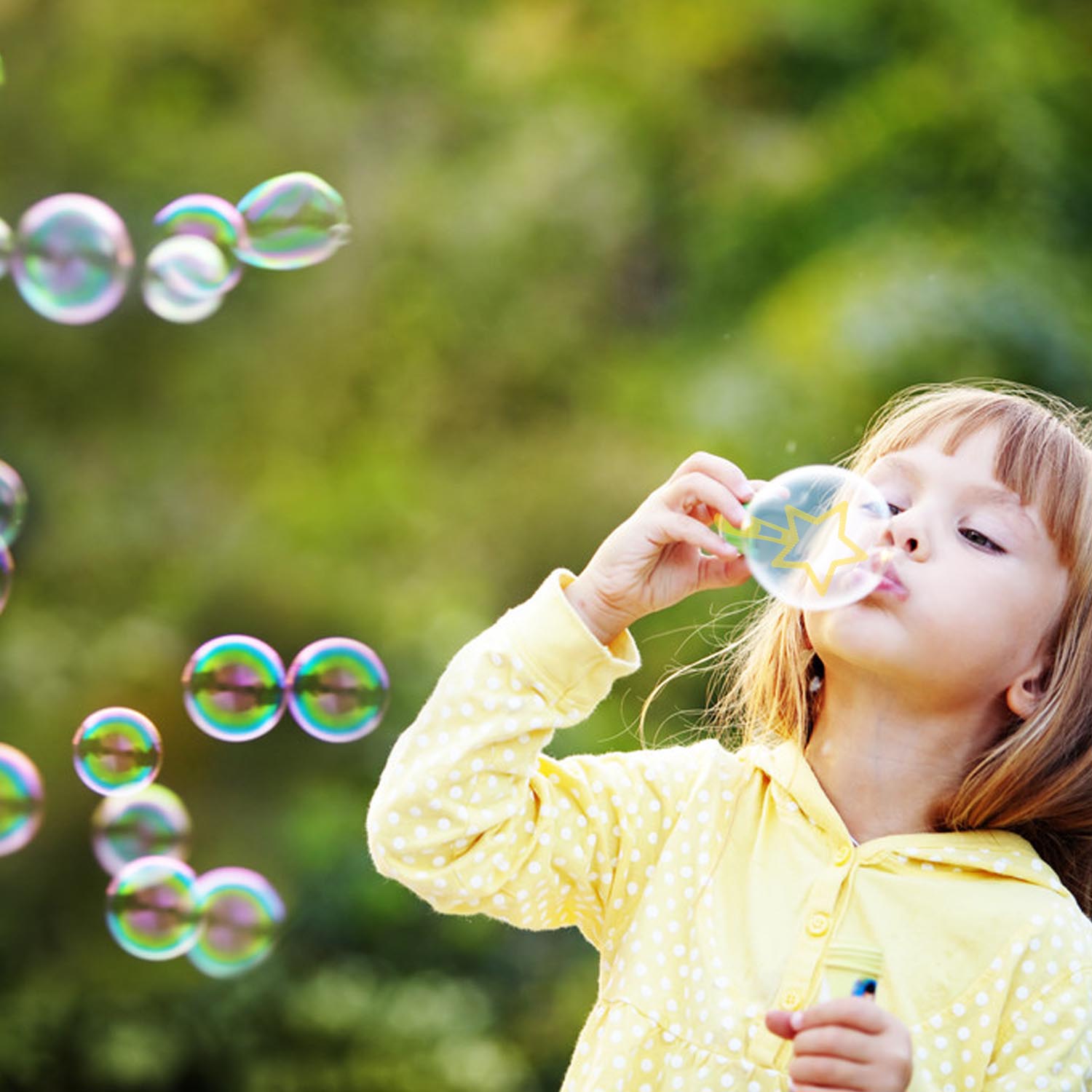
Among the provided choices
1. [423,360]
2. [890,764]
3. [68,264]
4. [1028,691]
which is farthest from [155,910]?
[423,360]

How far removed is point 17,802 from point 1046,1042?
1378 mm

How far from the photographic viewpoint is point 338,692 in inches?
77.5

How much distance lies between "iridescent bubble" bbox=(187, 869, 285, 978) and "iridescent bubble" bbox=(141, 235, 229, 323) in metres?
0.80

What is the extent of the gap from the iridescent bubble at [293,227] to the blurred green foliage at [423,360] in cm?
177

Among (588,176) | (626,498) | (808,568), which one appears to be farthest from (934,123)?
(808,568)

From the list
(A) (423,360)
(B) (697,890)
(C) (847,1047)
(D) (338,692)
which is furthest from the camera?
(A) (423,360)

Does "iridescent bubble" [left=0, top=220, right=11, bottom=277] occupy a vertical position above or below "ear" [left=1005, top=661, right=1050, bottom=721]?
above

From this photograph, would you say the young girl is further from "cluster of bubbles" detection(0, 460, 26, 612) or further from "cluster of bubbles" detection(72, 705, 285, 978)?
"cluster of bubbles" detection(0, 460, 26, 612)

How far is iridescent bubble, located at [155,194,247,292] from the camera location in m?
2.30

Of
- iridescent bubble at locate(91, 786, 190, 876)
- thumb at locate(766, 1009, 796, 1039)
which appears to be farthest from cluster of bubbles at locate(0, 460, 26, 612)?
thumb at locate(766, 1009, 796, 1039)

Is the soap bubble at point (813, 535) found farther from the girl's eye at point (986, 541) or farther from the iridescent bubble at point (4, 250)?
the iridescent bubble at point (4, 250)

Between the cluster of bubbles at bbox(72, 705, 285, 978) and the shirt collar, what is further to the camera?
the cluster of bubbles at bbox(72, 705, 285, 978)

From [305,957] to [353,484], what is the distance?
132 centimetres

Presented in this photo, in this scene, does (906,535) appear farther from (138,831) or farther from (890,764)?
(138,831)
